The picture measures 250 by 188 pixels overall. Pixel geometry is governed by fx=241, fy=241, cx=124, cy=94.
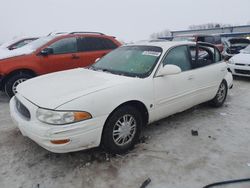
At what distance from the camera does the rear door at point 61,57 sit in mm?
5929

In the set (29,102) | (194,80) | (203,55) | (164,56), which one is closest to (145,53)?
(164,56)

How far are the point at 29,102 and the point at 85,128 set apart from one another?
0.80 m

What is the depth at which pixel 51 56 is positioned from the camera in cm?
597

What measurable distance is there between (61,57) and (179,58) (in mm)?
3256

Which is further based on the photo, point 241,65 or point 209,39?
point 209,39

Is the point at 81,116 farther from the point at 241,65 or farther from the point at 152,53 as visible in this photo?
the point at 241,65

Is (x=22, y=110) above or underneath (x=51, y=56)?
underneath

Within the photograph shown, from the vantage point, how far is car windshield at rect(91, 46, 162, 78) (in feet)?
11.8

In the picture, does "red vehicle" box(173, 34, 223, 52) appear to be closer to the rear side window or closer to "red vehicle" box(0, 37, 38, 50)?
the rear side window

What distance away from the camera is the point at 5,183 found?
2.70 meters

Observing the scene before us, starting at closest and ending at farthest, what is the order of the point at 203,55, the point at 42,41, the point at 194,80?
the point at 194,80 < the point at 203,55 < the point at 42,41

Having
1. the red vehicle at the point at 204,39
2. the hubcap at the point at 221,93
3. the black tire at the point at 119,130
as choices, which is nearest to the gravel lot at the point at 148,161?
the black tire at the point at 119,130

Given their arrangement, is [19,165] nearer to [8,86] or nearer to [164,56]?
[164,56]

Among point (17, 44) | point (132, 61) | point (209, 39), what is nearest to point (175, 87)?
point (132, 61)
